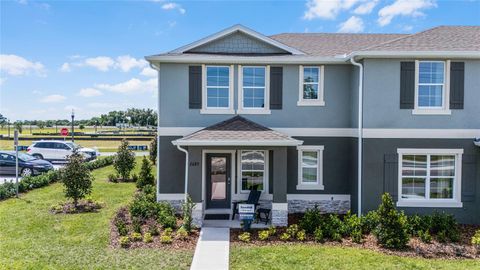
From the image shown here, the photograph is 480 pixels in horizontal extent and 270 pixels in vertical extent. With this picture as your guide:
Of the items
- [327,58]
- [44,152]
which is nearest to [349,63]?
[327,58]

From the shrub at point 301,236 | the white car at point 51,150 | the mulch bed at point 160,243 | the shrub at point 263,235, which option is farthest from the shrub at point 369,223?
the white car at point 51,150

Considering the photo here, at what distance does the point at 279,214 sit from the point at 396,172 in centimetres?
448

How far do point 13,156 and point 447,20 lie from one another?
974 inches

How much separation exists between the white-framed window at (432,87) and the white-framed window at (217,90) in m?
6.79

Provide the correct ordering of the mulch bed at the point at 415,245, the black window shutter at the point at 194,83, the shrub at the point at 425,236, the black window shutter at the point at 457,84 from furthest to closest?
the black window shutter at the point at 194,83
the black window shutter at the point at 457,84
the shrub at the point at 425,236
the mulch bed at the point at 415,245

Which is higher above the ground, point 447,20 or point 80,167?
point 447,20

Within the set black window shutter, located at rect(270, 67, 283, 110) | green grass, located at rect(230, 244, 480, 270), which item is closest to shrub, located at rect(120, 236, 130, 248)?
green grass, located at rect(230, 244, 480, 270)

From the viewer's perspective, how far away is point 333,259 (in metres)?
8.55

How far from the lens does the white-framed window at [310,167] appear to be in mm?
13133

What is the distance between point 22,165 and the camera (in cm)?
1995

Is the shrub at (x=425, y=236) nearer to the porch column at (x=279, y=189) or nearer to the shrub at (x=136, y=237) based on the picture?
the porch column at (x=279, y=189)

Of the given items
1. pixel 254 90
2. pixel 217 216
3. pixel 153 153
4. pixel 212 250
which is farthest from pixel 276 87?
pixel 153 153

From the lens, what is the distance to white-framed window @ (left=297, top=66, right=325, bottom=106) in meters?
13.1

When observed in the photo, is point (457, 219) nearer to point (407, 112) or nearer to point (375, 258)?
point (407, 112)
